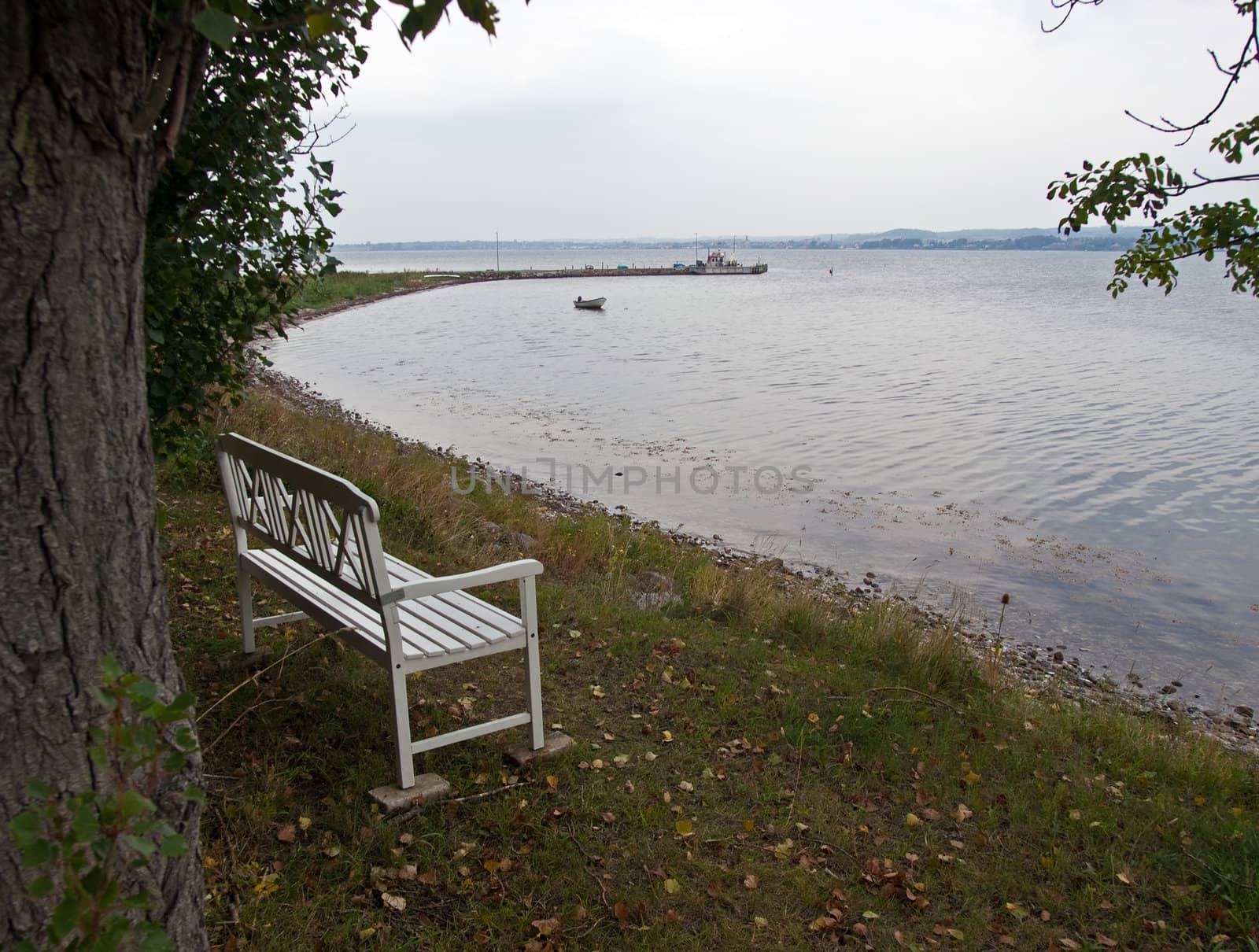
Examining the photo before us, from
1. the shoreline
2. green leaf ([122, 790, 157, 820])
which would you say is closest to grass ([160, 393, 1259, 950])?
the shoreline

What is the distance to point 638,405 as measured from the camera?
25.4m

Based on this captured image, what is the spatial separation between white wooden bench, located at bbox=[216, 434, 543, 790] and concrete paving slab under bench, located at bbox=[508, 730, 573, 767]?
4cm

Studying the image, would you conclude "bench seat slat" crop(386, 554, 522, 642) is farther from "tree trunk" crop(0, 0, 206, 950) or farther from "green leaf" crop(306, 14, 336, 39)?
"green leaf" crop(306, 14, 336, 39)

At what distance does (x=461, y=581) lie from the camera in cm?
407

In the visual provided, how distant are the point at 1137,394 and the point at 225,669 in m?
27.6

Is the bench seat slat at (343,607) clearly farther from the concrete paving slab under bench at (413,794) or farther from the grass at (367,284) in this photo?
the grass at (367,284)

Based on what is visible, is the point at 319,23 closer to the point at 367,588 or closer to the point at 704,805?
the point at 367,588

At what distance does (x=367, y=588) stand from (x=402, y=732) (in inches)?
24.0

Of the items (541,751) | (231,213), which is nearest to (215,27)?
(231,213)

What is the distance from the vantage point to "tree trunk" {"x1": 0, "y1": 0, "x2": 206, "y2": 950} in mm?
1898

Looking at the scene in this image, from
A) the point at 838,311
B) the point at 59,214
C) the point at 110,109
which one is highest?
the point at 110,109

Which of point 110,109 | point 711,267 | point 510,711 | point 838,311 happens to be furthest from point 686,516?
point 711,267

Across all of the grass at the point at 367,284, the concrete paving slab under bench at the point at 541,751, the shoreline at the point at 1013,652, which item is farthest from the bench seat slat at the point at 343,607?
the grass at the point at 367,284

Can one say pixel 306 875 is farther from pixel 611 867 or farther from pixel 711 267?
pixel 711 267
